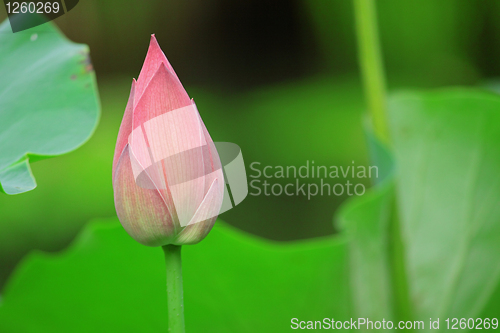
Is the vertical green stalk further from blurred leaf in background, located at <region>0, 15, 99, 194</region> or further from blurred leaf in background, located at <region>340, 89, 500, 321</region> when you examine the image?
blurred leaf in background, located at <region>0, 15, 99, 194</region>

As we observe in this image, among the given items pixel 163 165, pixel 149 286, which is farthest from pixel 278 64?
pixel 163 165

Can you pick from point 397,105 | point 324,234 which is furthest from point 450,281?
point 324,234

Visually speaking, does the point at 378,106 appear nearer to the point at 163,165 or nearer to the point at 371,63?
the point at 371,63

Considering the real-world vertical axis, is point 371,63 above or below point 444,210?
above

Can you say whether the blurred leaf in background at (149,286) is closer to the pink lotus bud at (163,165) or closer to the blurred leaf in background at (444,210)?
the blurred leaf in background at (444,210)

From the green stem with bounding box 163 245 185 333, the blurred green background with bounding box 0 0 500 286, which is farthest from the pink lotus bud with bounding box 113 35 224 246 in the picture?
the blurred green background with bounding box 0 0 500 286

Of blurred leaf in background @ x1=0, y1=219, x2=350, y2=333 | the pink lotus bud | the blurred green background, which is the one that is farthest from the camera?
the blurred green background

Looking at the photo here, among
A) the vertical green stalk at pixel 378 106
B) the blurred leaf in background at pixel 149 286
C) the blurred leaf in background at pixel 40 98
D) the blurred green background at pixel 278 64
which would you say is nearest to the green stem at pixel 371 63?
the vertical green stalk at pixel 378 106
